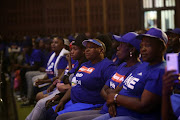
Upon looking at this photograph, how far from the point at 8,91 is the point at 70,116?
6.15 metres

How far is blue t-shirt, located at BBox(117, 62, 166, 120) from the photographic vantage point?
250cm

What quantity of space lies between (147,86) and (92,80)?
1261 millimetres

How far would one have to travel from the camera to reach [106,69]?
3744 mm

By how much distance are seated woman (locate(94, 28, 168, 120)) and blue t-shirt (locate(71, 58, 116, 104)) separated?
82cm

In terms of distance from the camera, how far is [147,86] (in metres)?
2.54

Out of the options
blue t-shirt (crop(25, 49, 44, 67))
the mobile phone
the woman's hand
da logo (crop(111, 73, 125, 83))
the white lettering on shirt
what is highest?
the mobile phone

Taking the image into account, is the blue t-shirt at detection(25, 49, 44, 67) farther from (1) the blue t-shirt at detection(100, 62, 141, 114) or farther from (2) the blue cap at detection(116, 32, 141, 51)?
(2) the blue cap at detection(116, 32, 141, 51)

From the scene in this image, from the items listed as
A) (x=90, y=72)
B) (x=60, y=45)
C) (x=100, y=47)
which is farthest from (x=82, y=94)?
(x=60, y=45)

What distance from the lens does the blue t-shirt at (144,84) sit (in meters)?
2.50

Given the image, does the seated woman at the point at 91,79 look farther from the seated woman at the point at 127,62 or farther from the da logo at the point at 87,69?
the seated woman at the point at 127,62

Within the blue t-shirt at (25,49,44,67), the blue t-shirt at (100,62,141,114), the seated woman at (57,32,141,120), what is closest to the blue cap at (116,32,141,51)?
the seated woman at (57,32,141,120)

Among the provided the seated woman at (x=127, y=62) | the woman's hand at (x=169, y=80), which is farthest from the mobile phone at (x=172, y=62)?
the seated woman at (x=127, y=62)

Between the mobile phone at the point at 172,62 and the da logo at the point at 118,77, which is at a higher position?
the mobile phone at the point at 172,62

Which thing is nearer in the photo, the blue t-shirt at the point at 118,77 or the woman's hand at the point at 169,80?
the woman's hand at the point at 169,80
